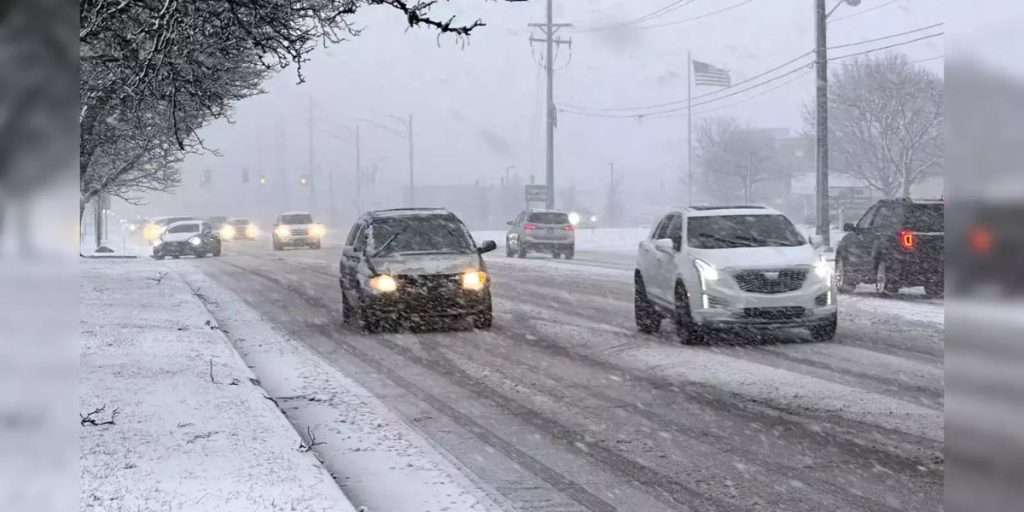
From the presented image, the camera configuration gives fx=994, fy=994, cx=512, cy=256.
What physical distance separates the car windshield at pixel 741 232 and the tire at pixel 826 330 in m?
1.15

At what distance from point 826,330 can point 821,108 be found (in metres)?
16.3

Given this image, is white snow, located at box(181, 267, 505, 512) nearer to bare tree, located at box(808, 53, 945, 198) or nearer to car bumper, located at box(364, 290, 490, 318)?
car bumper, located at box(364, 290, 490, 318)

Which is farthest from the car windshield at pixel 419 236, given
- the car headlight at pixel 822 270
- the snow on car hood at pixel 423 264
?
the car headlight at pixel 822 270

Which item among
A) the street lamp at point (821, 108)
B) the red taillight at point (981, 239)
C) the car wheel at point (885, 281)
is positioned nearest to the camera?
the red taillight at point (981, 239)

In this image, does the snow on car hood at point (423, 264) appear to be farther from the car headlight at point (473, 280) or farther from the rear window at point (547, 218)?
the rear window at point (547, 218)

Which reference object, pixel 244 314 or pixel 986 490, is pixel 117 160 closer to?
pixel 244 314

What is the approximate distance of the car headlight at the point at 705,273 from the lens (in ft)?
40.0

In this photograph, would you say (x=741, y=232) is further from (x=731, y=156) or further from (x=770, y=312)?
(x=731, y=156)

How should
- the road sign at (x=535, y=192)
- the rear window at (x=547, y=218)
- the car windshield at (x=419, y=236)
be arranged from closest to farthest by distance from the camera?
1. the car windshield at (x=419, y=236)
2. the rear window at (x=547, y=218)
3. the road sign at (x=535, y=192)

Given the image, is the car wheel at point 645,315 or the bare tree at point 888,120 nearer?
the car wheel at point 645,315

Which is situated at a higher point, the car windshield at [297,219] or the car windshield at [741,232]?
the car windshield at [297,219]

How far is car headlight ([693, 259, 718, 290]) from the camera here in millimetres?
12188

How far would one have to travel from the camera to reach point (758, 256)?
12484 mm

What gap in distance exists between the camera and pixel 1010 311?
2.85m
